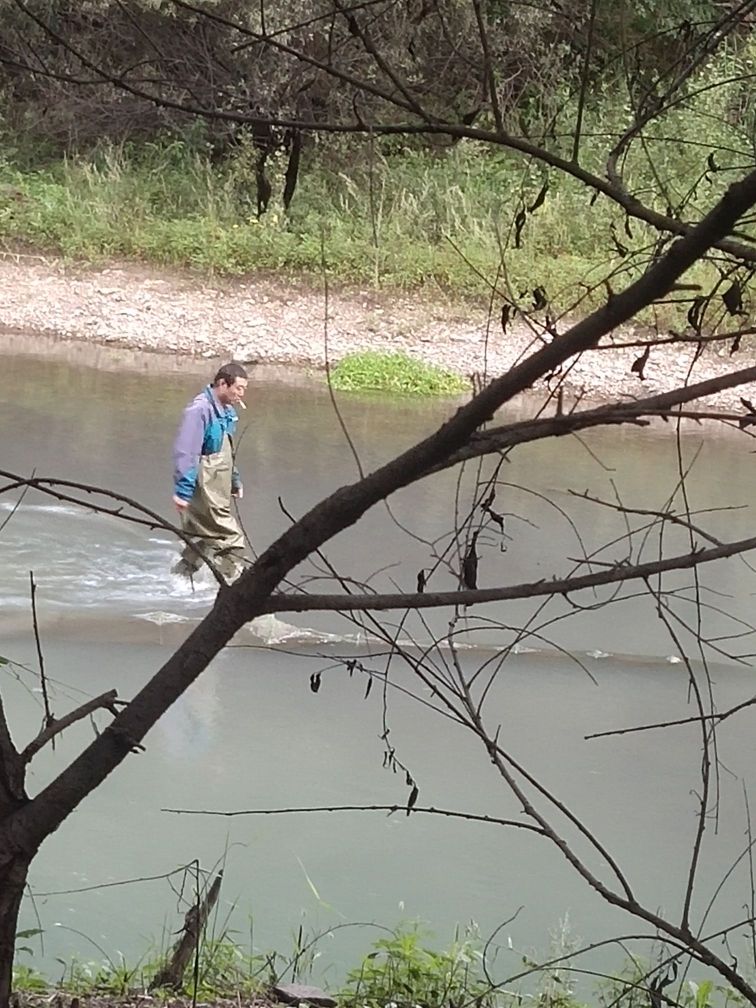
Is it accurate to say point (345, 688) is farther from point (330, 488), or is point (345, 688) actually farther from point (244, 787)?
point (330, 488)

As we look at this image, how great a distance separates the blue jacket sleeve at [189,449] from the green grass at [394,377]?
4.19 m

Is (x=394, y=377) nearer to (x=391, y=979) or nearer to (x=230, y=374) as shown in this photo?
(x=230, y=374)

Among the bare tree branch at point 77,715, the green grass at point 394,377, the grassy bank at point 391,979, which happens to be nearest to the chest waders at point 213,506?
the grassy bank at point 391,979

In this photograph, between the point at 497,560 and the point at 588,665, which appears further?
the point at 497,560

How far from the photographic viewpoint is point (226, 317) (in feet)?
38.0

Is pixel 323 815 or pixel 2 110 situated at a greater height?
pixel 2 110

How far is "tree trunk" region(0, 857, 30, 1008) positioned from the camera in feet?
5.57

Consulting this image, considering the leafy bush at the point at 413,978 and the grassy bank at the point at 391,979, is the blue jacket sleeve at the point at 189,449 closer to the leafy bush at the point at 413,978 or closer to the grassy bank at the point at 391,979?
the grassy bank at the point at 391,979

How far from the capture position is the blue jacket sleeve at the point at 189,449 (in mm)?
5910

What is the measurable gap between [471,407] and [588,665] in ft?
13.8

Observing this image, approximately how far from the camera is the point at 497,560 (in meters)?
6.60

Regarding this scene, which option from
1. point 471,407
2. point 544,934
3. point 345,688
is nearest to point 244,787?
point 345,688

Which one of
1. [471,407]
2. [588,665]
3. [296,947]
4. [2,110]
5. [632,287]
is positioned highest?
[2,110]

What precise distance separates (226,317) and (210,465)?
5.74 metres
